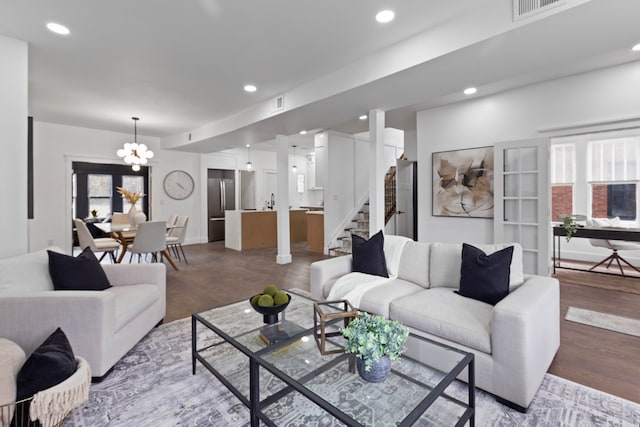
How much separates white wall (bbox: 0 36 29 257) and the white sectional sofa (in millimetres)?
2868

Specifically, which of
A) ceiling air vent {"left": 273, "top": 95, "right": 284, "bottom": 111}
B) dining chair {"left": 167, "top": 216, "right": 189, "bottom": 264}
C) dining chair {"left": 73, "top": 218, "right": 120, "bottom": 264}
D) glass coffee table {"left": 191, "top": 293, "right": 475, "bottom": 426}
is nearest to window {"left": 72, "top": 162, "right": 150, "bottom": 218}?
dining chair {"left": 167, "top": 216, "right": 189, "bottom": 264}

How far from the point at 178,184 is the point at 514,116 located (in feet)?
25.2

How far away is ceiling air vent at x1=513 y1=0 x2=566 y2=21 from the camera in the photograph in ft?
7.14

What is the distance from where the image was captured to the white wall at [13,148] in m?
2.79

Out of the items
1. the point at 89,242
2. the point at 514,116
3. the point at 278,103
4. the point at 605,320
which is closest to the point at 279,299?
the point at 605,320

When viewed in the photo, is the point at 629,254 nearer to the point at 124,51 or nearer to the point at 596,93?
the point at 596,93

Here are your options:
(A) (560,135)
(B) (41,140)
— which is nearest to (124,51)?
(B) (41,140)

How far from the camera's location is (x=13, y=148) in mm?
2855

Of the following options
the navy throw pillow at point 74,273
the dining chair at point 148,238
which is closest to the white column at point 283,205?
the dining chair at point 148,238

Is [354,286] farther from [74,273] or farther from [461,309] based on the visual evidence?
[74,273]

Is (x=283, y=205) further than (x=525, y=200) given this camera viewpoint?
Yes

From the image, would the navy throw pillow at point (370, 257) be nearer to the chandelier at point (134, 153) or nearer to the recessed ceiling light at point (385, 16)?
the recessed ceiling light at point (385, 16)

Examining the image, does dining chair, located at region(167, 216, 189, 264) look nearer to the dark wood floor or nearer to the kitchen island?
the dark wood floor

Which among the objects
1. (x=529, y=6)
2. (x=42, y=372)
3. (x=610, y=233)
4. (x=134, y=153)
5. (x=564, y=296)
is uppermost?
(x=529, y=6)
